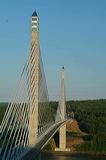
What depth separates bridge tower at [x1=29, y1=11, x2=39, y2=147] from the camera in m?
15.9

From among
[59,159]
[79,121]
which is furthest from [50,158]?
[79,121]

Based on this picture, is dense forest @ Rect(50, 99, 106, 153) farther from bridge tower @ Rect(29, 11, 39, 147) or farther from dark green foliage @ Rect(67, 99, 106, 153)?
bridge tower @ Rect(29, 11, 39, 147)

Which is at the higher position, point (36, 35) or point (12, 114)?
point (36, 35)

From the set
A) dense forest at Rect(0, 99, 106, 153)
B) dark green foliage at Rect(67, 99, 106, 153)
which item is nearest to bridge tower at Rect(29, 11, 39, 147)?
dense forest at Rect(0, 99, 106, 153)

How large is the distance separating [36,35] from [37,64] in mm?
1080

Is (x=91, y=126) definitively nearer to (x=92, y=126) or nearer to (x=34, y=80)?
(x=92, y=126)

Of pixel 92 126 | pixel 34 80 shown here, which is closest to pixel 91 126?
pixel 92 126

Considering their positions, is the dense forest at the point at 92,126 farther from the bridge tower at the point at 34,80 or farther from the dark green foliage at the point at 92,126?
the bridge tower at the point at 34,80

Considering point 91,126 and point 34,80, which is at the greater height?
point 34,80

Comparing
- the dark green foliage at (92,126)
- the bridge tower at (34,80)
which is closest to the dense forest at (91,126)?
the dark green foliage at (92,126)

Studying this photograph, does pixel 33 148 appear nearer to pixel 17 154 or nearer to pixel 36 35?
pixel 17 154

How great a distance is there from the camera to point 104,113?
162 ft

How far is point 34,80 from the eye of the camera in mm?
16484

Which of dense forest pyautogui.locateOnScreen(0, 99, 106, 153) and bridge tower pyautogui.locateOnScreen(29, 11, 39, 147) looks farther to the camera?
dense forest pyautogui.locateOnScreen(0, 99, 106, 153)
